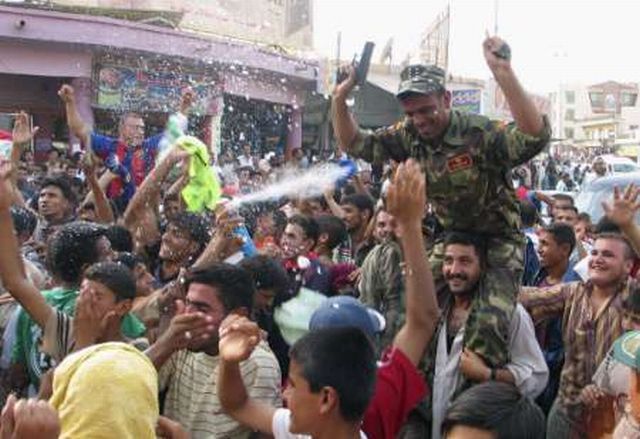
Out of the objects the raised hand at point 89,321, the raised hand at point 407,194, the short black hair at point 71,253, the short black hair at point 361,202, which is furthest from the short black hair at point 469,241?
the short black hair at point 361,202

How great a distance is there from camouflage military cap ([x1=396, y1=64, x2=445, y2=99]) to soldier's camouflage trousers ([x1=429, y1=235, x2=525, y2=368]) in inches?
27.4

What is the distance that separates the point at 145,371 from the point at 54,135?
1513 centimetres

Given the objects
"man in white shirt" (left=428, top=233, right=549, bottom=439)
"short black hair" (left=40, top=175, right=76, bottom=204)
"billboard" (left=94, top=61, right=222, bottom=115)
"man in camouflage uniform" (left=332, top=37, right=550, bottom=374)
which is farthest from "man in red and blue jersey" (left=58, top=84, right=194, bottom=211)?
"billboard" (left=94, top=61, right=222, bottom=115)

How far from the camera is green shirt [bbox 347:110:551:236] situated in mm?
3690

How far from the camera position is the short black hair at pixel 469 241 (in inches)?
147

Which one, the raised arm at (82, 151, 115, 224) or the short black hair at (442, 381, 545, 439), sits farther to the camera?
the raised arm at (82, 151, 115, 224)

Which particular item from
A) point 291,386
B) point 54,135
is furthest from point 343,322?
point 54,135

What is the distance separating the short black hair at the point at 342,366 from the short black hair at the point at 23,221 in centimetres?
303

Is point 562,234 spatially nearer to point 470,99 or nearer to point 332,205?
point 332,205

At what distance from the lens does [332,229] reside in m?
6.39

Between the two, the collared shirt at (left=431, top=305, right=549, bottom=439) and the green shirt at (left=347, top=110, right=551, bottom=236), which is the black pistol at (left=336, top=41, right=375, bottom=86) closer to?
the green shirt at (left=347, top=110, right=551, bottom=236)

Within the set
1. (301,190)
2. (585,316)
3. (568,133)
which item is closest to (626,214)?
(585,316)

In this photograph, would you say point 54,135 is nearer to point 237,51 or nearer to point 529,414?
point 237,51

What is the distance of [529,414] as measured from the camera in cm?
246
